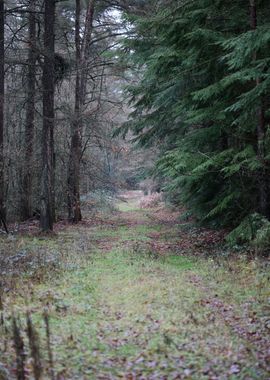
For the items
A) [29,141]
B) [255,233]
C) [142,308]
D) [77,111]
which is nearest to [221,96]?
[255,233]

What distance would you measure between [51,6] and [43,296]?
36.7ft

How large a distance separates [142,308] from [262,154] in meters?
4.79

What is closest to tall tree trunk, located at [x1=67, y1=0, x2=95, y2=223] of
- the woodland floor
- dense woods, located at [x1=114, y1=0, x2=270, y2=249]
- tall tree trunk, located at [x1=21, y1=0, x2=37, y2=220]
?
tall tree trunk, located at [x1=21, y1=0, x2=37, y2=220]

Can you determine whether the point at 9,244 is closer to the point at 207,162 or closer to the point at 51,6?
A: the point at 207,162

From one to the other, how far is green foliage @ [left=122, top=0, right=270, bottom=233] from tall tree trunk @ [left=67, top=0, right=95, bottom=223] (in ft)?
18.3

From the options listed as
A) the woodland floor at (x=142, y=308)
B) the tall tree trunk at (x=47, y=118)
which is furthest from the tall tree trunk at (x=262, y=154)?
the tall tree trunk at (x=47, y=118)

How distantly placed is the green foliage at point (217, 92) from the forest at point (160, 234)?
1.7 inches

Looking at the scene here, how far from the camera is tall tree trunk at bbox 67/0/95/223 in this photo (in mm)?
19438

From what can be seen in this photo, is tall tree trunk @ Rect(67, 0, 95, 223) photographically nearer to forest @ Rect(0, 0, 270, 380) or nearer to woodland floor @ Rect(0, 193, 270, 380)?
forest @ Rect(0, 0, 270, 380)

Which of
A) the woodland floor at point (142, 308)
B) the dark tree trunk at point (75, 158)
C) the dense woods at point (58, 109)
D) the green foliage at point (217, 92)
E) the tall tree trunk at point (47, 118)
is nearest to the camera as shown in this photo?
the woodland floor at point (142, 308)

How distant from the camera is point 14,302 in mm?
7645

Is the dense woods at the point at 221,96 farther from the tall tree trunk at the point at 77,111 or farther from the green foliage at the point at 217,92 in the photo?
the tall tree trunk at the point at 77,111

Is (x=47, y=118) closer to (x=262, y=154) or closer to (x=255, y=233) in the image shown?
(x=262, y=154)

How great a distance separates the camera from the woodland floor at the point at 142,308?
5.44 meters
